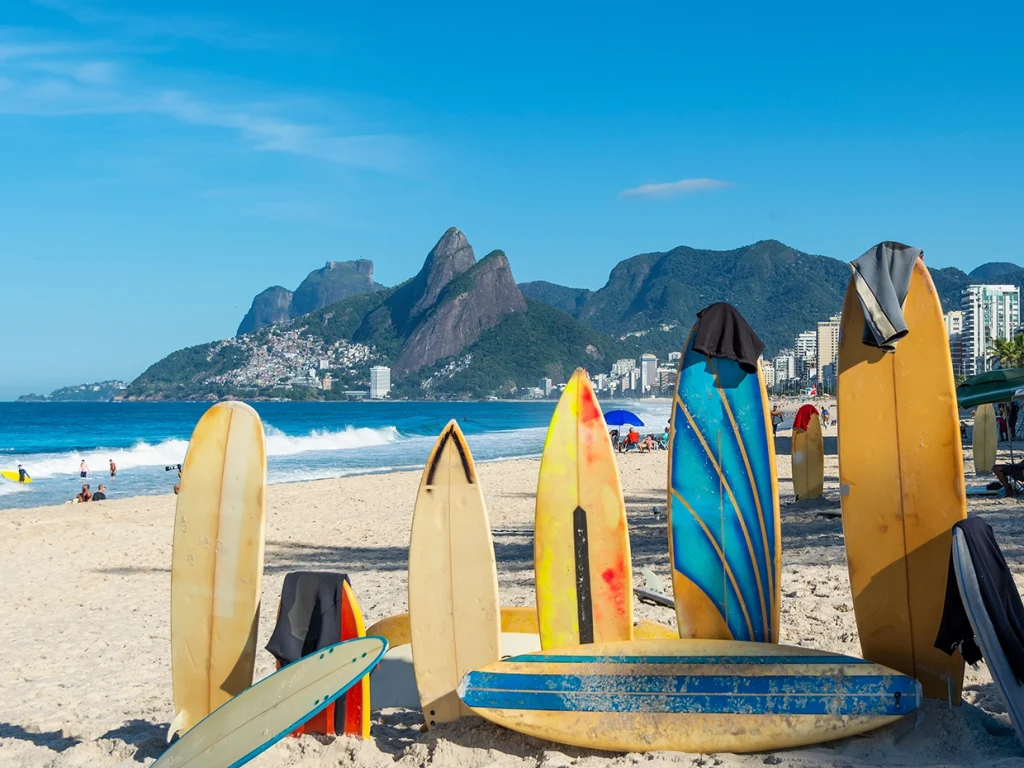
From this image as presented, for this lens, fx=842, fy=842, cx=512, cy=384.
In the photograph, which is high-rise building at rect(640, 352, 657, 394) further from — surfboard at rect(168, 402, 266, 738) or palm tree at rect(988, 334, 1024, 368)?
surfboard at rect(168, 402, 266, 738)

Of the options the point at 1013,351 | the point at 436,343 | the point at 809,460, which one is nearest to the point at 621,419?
the point at 809,460

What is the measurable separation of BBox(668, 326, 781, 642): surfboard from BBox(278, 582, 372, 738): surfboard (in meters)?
1.37

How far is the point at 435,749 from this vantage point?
10.3 feet

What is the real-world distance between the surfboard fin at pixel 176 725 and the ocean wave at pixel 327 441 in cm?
3084

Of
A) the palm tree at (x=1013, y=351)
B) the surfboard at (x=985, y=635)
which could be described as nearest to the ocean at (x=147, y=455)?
the surfboard at (x=985, y=635)

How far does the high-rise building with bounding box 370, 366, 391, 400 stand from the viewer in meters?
136

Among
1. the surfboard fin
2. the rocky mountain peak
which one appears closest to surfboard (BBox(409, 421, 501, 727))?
the surfboard fin

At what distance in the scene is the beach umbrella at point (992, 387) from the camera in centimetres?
946

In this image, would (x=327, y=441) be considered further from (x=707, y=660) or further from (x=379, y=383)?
(x=379, y=383)

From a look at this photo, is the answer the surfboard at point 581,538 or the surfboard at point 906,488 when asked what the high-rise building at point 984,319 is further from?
the surfboard at point 581,538

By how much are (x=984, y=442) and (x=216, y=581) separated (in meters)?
12.8

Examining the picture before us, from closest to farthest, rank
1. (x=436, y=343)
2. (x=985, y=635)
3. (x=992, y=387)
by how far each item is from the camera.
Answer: (x=985, y=635) < (x=992, y=387) < (x=436, y=343)

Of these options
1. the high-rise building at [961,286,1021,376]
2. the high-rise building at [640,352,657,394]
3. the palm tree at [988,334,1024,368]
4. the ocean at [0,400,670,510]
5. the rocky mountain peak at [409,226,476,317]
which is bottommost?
the ocean at [0,400,670,510]

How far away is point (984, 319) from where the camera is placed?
111 meters
